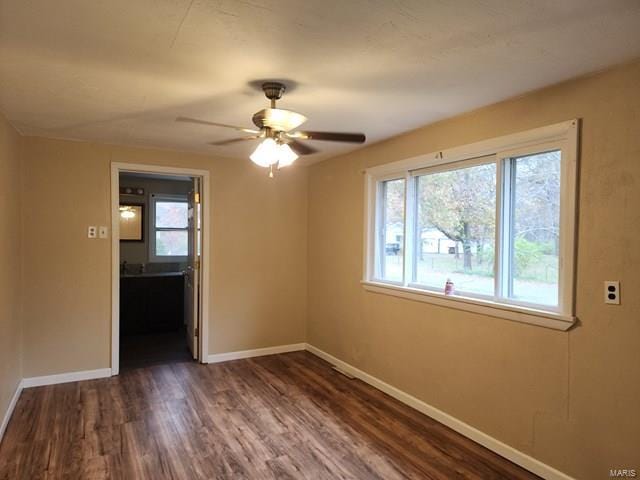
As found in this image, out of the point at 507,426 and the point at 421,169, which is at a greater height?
the point at 421,169

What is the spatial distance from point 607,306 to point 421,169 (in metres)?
1.68

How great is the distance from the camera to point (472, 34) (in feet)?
5.69

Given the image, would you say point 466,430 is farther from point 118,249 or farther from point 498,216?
point 118,249

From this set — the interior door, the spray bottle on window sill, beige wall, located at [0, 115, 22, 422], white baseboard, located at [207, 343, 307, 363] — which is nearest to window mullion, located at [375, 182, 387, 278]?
the spray bottle on window sill

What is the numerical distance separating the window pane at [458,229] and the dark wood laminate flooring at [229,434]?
3.60ft

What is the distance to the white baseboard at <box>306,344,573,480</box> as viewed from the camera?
7.74 ft

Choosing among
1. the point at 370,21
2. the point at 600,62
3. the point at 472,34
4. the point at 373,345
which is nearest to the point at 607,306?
the point at 600,62

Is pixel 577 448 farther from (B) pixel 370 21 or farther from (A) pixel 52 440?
(A) pixel 52 440

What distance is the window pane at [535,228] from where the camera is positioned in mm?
2408

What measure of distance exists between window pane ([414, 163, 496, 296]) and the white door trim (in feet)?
7.30

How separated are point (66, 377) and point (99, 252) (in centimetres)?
119

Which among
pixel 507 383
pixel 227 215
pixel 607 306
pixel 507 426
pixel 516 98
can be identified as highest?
pixel 516 98

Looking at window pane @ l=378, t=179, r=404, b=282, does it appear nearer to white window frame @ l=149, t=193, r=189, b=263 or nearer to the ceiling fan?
the ceiling fan

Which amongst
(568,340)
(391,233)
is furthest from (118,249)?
(568,340)
